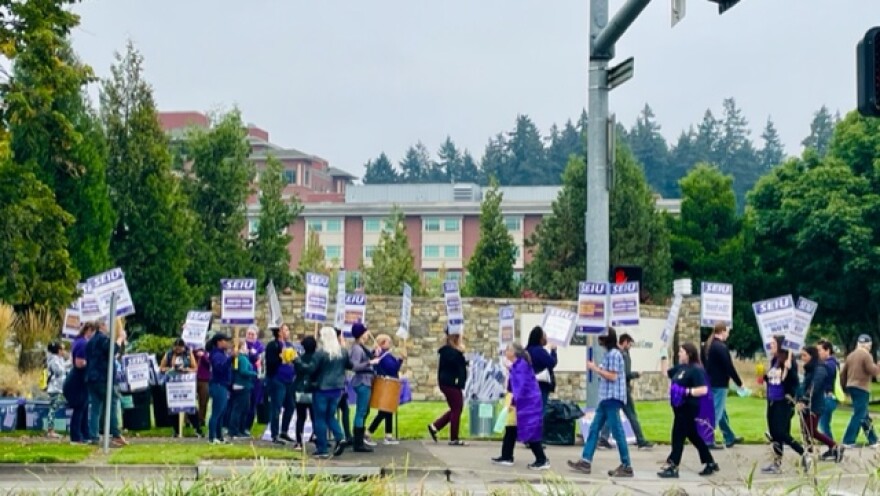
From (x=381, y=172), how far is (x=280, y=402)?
526 ft

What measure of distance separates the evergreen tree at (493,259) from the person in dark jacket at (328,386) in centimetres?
4074

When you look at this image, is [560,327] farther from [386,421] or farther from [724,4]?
[724,4]

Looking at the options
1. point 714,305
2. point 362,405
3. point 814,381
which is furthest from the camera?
point 714,305

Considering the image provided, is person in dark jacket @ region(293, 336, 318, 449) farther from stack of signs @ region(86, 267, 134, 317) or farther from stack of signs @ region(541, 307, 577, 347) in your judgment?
stack of signs @ region(541, 307, 577, 347)

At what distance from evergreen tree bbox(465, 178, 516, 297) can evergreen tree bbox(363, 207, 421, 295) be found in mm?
2977

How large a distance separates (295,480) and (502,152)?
16833cm

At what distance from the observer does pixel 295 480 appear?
31.2ft

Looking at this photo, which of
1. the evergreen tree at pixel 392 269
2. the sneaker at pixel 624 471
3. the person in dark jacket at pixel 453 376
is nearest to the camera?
the sneaker at pixel 624 471

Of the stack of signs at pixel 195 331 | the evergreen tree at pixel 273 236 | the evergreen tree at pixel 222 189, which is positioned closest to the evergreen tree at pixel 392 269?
the evergreen tree at pixel 273 236

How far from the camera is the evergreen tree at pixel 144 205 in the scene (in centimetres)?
4284

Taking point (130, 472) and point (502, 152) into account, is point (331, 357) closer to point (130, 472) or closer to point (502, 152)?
point (130, 472)

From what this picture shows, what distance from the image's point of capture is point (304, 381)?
20469 millimetres

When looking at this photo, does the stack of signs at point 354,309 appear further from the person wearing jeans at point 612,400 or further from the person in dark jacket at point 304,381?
the person wearing jeans at point 612,400

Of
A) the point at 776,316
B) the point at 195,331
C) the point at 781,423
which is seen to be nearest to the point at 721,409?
the point at 776,316
